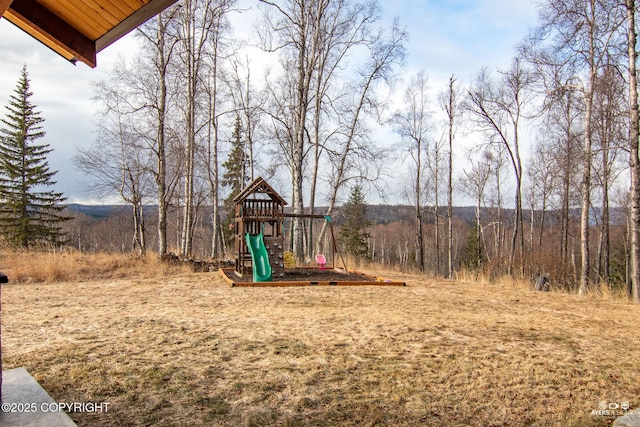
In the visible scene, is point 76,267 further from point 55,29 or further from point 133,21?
point 133,21

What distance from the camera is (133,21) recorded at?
308 cm

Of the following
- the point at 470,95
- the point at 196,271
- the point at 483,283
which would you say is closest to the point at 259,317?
the point at 196,271

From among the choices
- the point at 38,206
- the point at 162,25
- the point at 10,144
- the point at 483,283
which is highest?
the point at 162,25

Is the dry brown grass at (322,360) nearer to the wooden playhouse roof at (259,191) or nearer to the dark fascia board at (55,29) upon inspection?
the dark fascia board at (55,29)

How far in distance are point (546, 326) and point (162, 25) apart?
13490 mm

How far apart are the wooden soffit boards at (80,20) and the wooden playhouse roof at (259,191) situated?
6820 mm

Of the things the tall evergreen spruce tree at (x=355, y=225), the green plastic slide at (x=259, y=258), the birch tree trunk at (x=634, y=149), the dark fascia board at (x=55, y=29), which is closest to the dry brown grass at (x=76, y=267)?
the green plastic slide at (x=259, y=258)

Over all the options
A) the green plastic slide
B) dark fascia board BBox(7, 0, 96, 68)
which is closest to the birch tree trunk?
the green plastic slide

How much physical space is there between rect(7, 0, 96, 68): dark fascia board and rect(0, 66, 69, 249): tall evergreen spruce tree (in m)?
23.6

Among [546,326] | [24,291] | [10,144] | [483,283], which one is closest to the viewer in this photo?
[546,326]

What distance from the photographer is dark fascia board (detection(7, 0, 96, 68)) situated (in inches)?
116

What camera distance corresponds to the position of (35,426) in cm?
221

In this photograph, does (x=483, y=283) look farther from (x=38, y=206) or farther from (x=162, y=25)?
(x=38, y=206)

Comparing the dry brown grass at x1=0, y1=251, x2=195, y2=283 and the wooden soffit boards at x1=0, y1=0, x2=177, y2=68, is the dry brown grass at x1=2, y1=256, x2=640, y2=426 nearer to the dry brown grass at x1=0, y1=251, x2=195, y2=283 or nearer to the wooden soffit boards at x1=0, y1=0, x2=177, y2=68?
the wooden soffit boards at x1=0, y1=0, x2=177, y2=68
